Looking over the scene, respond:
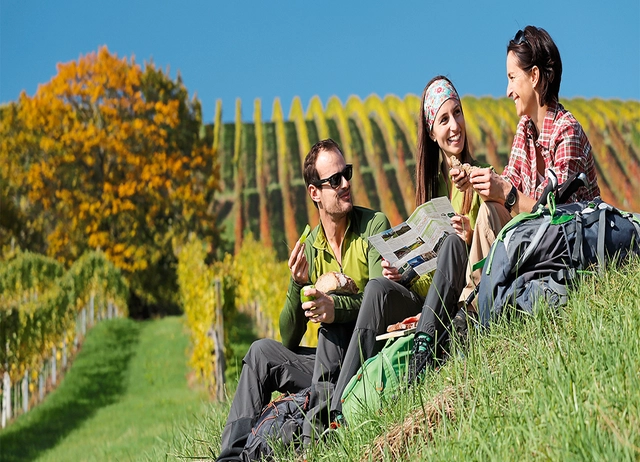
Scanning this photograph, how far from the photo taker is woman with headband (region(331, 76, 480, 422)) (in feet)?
11.3

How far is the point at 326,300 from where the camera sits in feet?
12.1

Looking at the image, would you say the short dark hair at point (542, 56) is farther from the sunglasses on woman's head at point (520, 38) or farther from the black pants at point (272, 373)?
the black pants at point (272, 373)

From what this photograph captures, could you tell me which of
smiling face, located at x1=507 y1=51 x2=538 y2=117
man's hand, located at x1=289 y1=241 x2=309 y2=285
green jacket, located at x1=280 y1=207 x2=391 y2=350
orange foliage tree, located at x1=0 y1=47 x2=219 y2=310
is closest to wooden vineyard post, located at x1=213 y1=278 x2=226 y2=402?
green jacket, located at x1=280 y1=207 x2=391 y2=350

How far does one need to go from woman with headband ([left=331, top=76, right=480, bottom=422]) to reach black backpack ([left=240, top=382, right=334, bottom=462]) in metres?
0.09

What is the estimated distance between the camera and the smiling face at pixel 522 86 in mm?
3672

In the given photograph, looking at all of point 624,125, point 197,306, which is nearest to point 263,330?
point 197,306

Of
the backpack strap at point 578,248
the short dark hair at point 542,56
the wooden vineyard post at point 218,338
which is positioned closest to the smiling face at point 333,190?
the short dark hair at point 542,56

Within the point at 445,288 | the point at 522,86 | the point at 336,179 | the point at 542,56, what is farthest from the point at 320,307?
the point at 542,56

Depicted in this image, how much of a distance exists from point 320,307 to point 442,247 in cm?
61

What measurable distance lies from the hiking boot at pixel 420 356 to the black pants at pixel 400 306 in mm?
37

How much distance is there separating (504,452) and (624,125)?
1661 inches

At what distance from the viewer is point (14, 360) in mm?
12352

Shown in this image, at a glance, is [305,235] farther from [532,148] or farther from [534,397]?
[534,397]

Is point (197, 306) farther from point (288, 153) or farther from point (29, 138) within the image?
point (288, 153)
